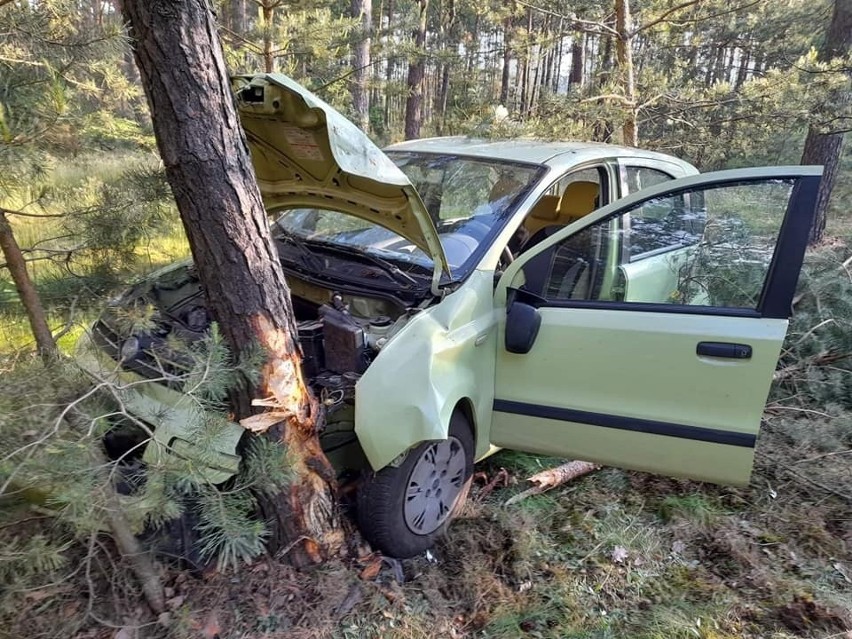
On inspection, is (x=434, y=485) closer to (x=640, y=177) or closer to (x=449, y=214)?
(x=449, y=214)

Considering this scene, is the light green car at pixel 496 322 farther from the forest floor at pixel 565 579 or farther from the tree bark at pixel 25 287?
the tree bark at pixel 25 287

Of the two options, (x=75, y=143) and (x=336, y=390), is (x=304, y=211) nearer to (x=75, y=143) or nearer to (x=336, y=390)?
(x=75, y=143)

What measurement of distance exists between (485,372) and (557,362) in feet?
1.14

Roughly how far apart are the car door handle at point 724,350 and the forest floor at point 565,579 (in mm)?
1009

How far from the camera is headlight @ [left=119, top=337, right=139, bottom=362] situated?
8.17ft

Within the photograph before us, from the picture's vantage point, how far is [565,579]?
2609 millimetres

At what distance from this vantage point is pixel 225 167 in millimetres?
1887

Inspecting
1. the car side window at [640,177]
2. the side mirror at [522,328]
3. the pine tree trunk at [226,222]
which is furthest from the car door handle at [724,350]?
the pine tree trunk at [226,222]

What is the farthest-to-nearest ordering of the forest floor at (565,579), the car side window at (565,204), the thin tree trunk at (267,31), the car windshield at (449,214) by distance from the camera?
1. the thin tree trunk at (267,31)
2. the car side window at (565,204)
3. the car windshield at (449,214)
4. the forest floor at (565,579)

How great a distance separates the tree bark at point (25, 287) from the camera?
322 cm

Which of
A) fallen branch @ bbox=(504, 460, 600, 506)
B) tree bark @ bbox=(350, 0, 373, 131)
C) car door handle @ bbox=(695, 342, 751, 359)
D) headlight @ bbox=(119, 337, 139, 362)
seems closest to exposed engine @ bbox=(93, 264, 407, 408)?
headlight @ bbox=(119, 337, 139, 362)

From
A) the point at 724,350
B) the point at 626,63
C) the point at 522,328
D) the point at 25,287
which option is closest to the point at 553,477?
the point at 522,328

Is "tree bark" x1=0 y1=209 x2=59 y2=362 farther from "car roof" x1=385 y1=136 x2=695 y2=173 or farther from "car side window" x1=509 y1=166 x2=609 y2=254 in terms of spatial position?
"car side window" x1=509 y1=166 x2=609 y2=254

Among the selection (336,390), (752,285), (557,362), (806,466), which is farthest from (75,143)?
(806,466)
